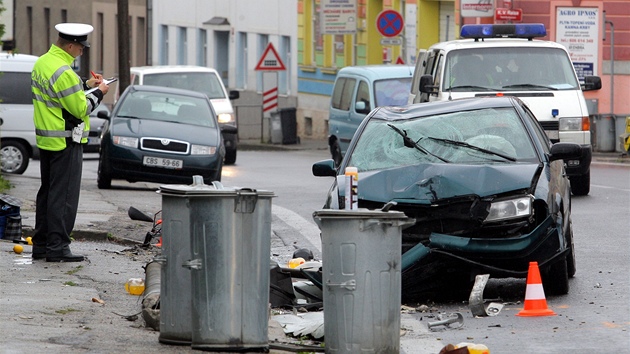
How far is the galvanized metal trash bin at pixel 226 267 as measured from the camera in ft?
25.1

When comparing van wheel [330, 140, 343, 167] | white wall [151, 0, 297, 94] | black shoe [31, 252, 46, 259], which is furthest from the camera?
white wall [151, 0, 297, 94]

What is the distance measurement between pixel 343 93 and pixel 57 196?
1534cm

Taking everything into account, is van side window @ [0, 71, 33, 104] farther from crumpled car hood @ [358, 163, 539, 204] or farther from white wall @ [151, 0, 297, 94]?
white wall @ [151, 0, 297, 94]

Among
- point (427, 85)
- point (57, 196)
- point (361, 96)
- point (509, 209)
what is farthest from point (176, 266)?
point (361, 96)

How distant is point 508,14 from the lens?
33781mm

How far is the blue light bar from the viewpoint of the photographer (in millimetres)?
19906

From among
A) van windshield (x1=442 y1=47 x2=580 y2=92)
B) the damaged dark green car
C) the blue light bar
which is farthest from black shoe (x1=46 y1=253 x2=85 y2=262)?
the blue light bar

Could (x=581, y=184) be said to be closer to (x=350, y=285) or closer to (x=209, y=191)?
(x=350, y=285)

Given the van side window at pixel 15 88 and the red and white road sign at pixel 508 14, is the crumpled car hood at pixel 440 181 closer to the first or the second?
the van side window at pixel 15 88

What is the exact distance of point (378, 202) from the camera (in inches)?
392

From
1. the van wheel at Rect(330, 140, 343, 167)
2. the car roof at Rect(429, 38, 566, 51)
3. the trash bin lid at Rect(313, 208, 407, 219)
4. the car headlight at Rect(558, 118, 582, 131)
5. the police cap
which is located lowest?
the van wheel at Rect(330, 140, 343, 167)

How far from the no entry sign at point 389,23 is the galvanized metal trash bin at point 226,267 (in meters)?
26.0

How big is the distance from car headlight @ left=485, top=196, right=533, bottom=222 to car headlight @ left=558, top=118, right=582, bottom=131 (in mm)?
8670

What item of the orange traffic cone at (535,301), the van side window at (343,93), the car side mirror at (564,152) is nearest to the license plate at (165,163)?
the van side window at (343,93)
